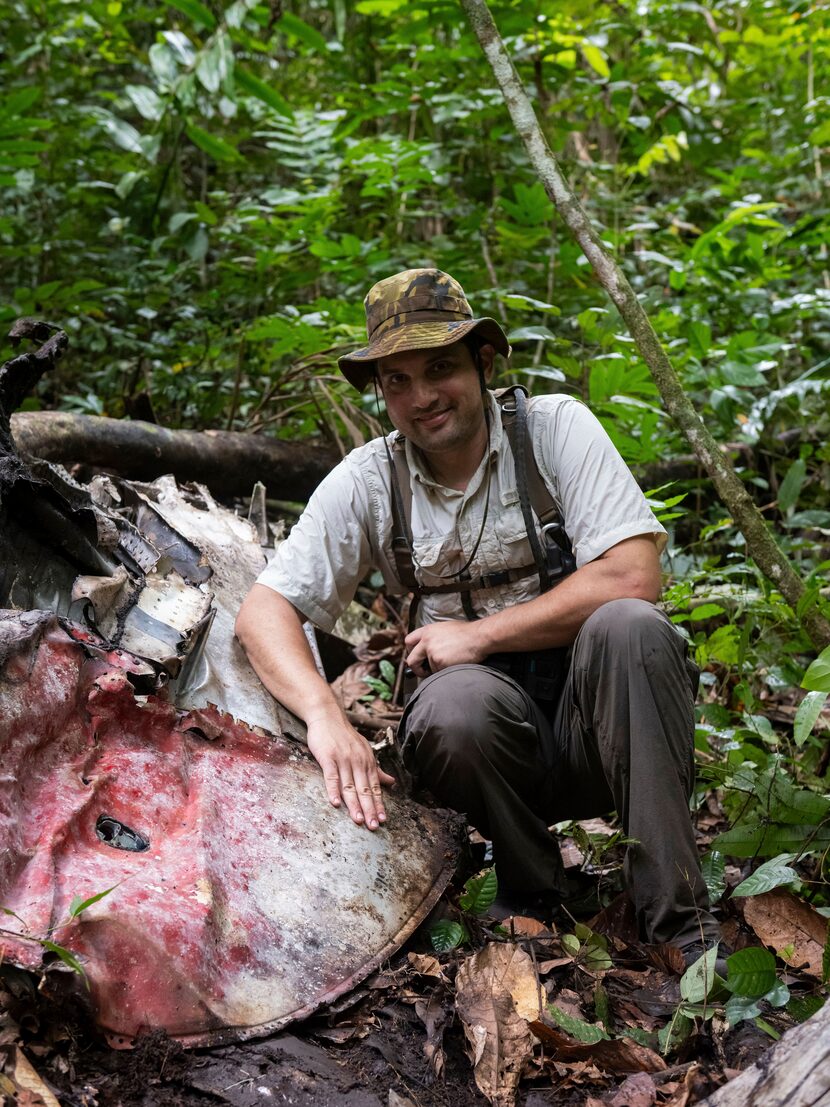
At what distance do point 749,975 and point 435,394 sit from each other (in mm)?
2038

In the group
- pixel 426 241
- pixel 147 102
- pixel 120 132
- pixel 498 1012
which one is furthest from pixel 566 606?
pixel 120 132

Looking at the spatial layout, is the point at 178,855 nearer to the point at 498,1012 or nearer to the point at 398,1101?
the point at 398,1101

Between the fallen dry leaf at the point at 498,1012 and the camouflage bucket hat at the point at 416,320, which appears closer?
the fallen dry leaf at the point at 498,1012

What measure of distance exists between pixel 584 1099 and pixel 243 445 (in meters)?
3.99

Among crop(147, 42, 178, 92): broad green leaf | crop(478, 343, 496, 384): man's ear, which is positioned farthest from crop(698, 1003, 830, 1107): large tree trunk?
crop(147, 42, 178, 92): broad green leaf

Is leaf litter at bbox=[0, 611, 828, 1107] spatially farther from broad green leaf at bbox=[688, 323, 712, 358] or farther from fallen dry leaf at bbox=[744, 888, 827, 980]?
broad green leaf at bbox=[688, 323, 712, 358]

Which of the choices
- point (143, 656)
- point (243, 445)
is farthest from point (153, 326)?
point (143, 656)

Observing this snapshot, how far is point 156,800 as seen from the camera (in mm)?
2520

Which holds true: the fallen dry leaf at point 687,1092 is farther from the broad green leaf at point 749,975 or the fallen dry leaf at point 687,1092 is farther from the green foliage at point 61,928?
the green foliage at point 61,928

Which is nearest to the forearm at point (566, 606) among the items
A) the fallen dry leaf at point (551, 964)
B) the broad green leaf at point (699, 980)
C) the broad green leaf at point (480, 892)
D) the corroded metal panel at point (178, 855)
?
the corroded metal panel at point (178, 855)

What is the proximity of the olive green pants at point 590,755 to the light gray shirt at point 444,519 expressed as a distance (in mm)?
412

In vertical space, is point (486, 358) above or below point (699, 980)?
above

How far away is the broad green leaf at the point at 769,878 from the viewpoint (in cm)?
257

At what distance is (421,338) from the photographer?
3.28 meters
